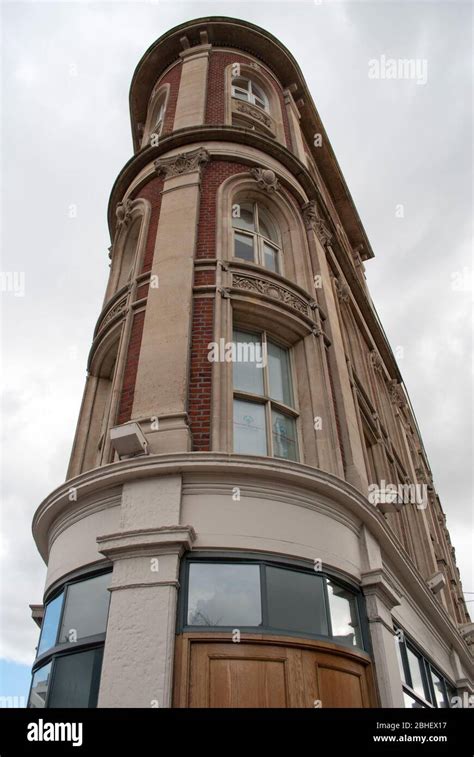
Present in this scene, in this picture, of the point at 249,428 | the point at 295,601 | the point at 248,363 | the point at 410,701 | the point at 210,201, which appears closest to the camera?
the point at 295,601

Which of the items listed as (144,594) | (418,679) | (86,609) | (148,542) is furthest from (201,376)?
(418,679)

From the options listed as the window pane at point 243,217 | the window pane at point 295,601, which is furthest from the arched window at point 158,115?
the window pane at point 295,601

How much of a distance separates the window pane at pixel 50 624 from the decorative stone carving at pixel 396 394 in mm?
15672

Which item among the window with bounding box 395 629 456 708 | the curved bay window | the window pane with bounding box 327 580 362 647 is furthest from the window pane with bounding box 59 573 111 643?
the window with bounding box 395 629 456 708

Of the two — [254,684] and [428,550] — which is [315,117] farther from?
[254,684]

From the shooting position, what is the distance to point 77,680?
6441 millimetres

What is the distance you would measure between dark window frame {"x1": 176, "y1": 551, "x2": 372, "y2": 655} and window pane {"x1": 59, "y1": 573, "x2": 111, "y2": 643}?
104 centimetres

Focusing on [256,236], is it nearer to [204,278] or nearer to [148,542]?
[204,278]

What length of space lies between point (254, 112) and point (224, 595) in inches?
523

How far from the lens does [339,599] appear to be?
24.5 feet

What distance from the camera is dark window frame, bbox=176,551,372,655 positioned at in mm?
6250

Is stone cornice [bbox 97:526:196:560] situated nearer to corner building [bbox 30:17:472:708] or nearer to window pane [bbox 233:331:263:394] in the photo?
corner building [bbox 30:17:472:708]
